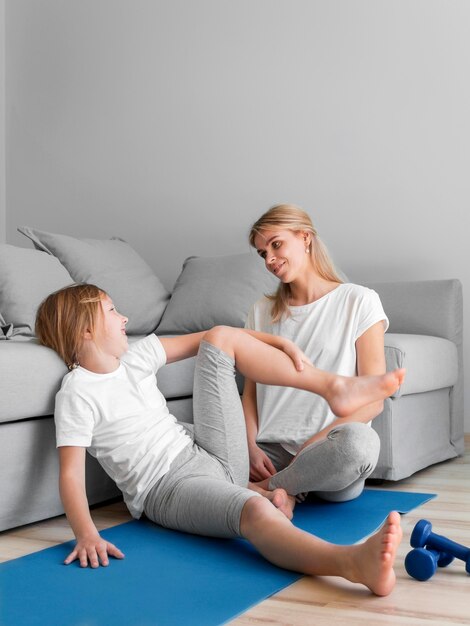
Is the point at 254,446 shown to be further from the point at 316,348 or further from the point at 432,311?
the point at 432,311

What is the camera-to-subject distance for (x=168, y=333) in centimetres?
332

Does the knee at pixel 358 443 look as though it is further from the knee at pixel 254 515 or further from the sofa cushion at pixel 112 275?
the sofa cushion at pixel 112 275

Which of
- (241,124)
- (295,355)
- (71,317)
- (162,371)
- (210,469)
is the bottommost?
(210,469)

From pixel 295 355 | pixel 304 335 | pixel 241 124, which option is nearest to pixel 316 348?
pixel 304 335

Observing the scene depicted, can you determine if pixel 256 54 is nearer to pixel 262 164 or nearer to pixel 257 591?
pixel 262 164

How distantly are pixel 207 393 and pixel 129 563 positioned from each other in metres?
0.51

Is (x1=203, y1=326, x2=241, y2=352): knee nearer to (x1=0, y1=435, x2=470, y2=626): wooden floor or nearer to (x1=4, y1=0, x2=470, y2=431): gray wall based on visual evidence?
(x1=0, y1=435, x2=470, y2=626): wooden floor

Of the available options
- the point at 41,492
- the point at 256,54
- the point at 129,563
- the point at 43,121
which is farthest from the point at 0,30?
the point at 129,563

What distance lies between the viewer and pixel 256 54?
3873mm

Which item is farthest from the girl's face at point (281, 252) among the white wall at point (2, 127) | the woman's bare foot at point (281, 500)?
the white wall at point (2, 127)

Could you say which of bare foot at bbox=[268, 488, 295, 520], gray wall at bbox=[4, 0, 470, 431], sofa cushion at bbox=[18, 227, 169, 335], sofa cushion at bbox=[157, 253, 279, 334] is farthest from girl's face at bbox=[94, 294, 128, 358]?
gray wall at bbox=[4, 0, 470, 431]

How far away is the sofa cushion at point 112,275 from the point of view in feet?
10.9

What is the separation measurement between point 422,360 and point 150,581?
145cm

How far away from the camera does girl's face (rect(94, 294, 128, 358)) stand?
204 cm
